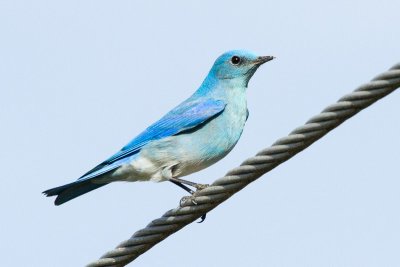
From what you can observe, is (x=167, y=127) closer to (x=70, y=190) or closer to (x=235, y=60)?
(x=70, y=190)

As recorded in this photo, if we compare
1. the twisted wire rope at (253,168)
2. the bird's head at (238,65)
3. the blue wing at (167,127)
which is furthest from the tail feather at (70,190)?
the twisted wire rope at (253,168)

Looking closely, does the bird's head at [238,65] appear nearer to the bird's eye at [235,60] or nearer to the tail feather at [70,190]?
the bird's eye at [235,60]

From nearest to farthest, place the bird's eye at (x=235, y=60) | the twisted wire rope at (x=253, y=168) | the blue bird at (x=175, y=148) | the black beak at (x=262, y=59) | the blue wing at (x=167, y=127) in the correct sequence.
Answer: the twisted wire rope at (x=253, y=168) → the blue bird at (x=175, y=148) → the blue wing at (x=167, y=127) → the black beak at (x=262, y=59) → the bird's eye at (x=235, y=60)

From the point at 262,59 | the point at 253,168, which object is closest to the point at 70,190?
the point at 262,59

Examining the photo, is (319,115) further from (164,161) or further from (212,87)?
(212,87)

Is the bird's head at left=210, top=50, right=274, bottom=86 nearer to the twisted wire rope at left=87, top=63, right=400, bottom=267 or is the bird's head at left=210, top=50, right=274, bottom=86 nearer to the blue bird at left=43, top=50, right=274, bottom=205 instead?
the blue bird at left=43, top=50, right=274, bottom=205

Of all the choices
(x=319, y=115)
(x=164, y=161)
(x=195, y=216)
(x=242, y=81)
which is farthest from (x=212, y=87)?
(x=319, y=115)

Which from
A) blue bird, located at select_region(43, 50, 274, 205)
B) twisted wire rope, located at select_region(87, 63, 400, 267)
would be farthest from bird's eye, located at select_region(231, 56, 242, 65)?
twisted wire rope, located at select_region(87, 63, 400, 267)
